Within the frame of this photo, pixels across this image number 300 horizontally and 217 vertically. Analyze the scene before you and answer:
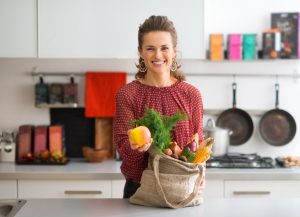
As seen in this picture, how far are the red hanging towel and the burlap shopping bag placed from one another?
1630 mm

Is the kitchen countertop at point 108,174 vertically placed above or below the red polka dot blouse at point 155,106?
below

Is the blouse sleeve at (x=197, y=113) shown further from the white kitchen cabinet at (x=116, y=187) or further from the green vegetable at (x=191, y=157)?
the white kitchen cabinet at (x=116, y=187)

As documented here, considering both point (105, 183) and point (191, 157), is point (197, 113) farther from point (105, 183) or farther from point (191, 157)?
point (105, 183)

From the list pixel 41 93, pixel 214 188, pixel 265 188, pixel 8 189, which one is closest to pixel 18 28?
pixel 41 93

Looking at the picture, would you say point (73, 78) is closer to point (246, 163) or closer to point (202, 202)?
point (246, 163)

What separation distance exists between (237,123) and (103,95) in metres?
0.93

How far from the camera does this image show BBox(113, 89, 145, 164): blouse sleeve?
5.53 ft

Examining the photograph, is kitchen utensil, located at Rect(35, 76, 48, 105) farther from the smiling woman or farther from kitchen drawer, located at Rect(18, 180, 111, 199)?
the smiling woman

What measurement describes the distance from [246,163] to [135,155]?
1461 millimetres

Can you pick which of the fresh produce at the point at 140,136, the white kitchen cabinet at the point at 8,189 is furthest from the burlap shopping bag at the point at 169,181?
the white kitchen cabinet at the point at 8,189

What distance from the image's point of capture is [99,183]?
2.85 metres

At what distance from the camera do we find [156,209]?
5.48 feet

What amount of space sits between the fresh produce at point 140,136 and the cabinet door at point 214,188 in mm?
1443

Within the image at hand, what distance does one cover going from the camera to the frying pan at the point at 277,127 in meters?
3.32
